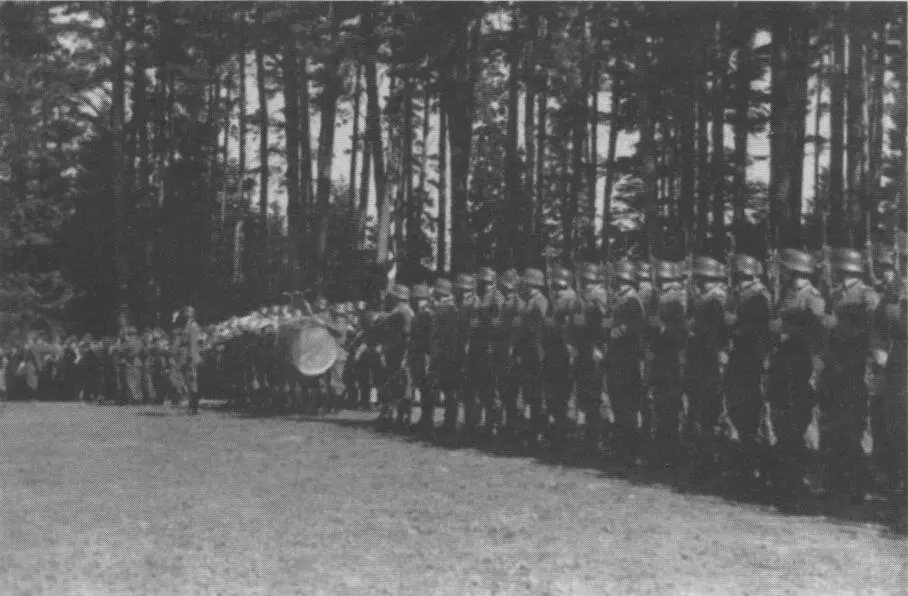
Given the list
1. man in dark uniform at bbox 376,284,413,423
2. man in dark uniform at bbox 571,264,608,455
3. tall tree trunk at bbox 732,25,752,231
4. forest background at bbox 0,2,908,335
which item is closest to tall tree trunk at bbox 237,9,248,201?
forest background at bbox 0,2,908,335

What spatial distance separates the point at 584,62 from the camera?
38812 millimetres

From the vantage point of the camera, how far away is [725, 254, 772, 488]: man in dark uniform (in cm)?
1123

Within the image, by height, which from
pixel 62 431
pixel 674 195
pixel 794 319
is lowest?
pixel 62 431

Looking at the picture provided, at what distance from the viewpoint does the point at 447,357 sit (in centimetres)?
1622

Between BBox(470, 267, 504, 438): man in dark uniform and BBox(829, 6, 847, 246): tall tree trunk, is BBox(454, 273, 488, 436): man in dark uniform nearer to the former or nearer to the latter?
BBox(470, 267, 504, 438): man in dark uniform

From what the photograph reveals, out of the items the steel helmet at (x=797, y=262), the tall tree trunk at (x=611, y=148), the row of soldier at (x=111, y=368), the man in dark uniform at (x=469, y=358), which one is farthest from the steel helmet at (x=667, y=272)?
the tall tree trunk at (x=611, y=148)

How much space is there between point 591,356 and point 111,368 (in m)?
20.1

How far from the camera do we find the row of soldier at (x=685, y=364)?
414 inches

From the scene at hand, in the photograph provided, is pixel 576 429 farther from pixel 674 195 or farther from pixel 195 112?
pixel 195 112

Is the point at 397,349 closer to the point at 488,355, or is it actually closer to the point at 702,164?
the point at 488,355

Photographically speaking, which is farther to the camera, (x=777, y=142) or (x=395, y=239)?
(x=395, y=239)

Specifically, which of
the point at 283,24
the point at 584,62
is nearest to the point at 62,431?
the point at 283,24

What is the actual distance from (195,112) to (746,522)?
4315cm

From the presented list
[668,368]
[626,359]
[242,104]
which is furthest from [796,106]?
[242,104]
